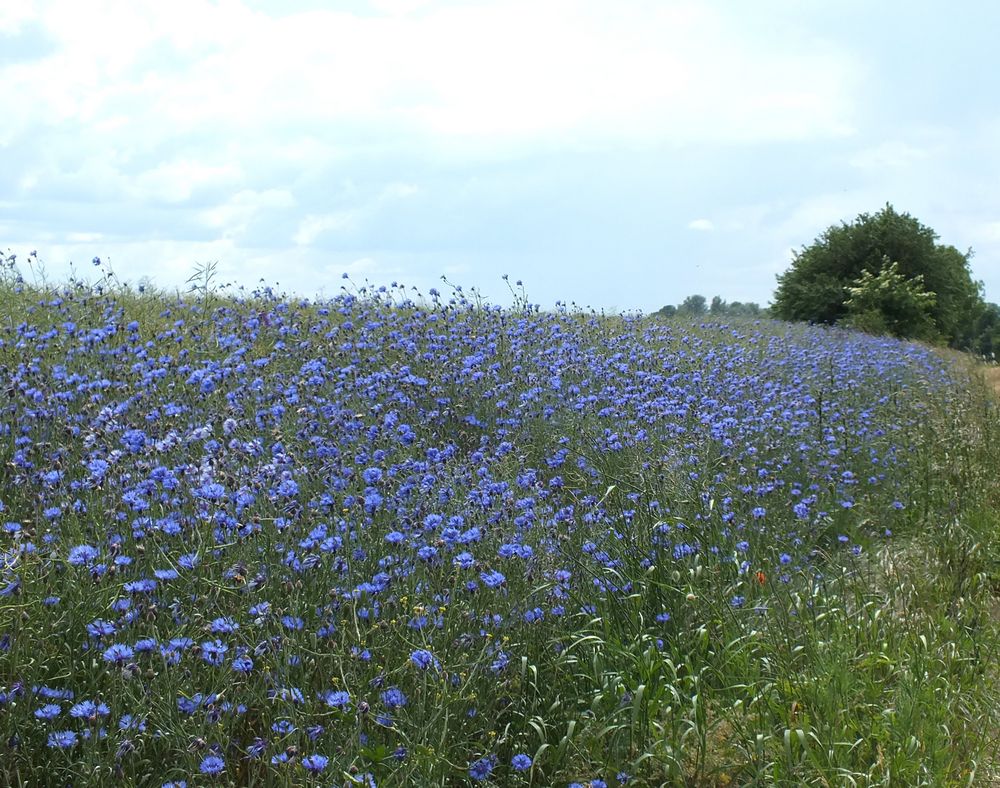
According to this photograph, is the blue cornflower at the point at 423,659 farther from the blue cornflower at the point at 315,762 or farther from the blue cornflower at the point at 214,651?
the blue cornflower at the point at 214,651

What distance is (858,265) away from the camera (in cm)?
2952

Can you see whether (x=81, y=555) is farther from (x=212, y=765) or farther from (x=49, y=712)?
(x=212, y=765)

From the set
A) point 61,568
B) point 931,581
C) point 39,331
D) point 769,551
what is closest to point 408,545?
point 61,568

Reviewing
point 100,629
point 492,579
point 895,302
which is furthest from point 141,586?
point 895,302

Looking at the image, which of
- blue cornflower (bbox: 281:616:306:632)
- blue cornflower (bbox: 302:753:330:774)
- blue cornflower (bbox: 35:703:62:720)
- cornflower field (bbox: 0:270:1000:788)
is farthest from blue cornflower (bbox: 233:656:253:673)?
blue cornflower (bbox: 35:703:62:720)

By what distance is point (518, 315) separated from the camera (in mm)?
9281

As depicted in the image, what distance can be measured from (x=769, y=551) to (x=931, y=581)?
31.7 inches

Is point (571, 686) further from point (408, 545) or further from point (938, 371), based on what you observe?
point (938, 371)

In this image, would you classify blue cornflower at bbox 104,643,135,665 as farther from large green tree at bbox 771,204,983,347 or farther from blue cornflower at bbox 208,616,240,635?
large green tree at bbox 771,204,983,347

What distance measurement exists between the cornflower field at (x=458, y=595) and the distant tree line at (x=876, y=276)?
74.0 feet

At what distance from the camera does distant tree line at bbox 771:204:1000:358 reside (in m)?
27.3

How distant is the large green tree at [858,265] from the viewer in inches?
1134

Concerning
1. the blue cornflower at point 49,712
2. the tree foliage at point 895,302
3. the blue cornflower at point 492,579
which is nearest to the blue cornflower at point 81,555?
the blue cornflower at point 49,712

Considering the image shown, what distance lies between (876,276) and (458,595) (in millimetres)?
28395
